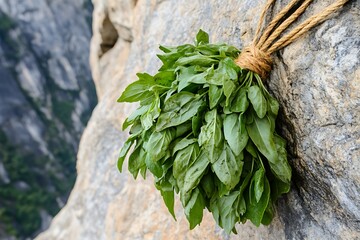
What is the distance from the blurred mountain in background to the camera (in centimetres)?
2895

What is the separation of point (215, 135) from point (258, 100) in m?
0.19

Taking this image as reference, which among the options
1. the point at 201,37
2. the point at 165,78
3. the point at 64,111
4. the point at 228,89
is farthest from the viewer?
the point at 64,111

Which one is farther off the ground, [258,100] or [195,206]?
[258,100]

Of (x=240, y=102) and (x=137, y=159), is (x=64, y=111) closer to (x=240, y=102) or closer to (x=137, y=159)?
(x=137, y=159)

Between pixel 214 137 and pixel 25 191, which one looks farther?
pixel 25 191

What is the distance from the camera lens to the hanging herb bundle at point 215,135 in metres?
1.26

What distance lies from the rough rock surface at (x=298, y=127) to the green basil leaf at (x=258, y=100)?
0.19m

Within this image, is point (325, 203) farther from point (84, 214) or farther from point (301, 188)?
point (84, 214)

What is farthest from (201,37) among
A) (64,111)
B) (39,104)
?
(64,111)

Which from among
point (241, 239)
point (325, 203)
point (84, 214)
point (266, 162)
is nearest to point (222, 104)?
point (266, 162)

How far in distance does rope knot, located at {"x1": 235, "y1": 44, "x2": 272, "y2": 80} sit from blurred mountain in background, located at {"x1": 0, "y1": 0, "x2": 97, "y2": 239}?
2835 centimetres

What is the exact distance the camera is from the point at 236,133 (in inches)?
49.3

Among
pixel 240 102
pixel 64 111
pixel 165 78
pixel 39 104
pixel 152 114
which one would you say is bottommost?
pixel 64 111

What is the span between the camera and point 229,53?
1.49 metres
